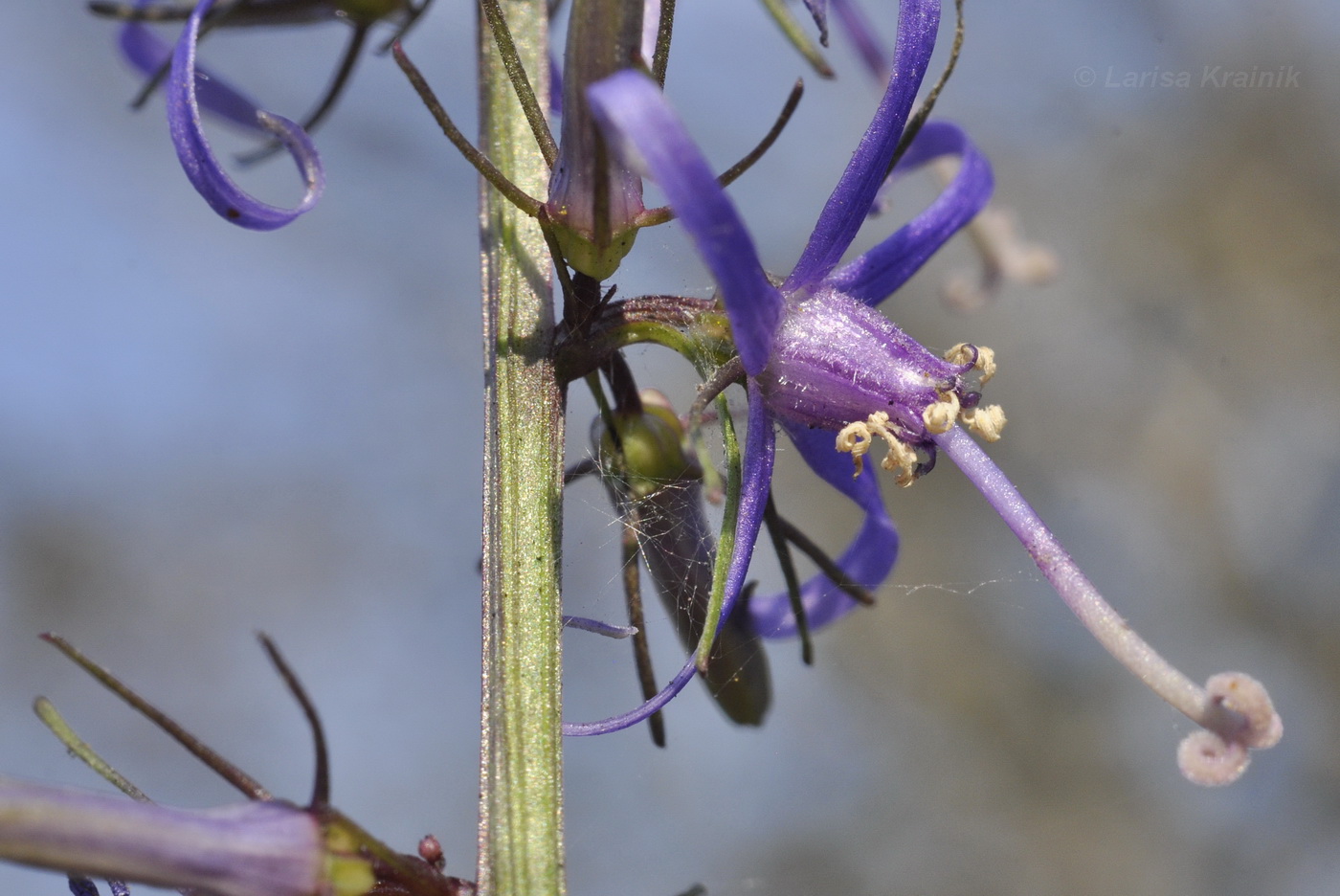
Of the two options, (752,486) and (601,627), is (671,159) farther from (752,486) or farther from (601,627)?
(601,627)

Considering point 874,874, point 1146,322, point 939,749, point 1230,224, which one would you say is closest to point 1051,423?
point 1146,322

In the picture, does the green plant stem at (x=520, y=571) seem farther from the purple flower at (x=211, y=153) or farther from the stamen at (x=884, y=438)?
the stamen at (x=884, y=438)

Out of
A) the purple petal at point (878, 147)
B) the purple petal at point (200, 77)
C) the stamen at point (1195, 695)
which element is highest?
the purple petal at point (200, 77)

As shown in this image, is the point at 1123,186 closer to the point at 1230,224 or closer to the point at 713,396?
the point at 1230,224

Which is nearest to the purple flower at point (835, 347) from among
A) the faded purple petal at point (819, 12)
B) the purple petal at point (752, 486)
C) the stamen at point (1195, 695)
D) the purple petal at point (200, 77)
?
the purple petal at point (752, 486)

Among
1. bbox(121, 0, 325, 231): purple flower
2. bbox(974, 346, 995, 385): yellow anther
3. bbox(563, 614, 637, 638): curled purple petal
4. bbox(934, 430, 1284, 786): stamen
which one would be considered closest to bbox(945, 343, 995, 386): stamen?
bbox(974, 346, 995, 385): yellow anther

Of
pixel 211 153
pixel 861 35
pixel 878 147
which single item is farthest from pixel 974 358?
pixel 861 35
